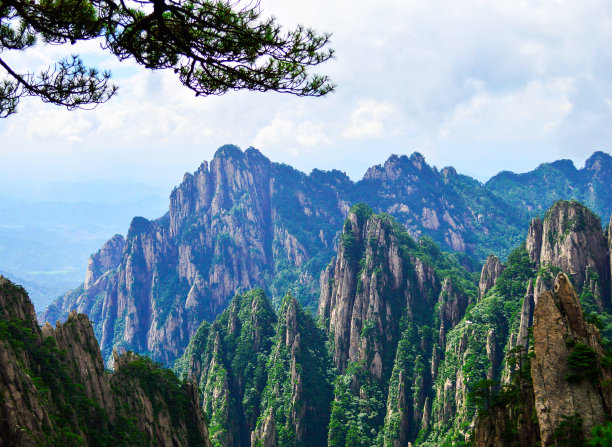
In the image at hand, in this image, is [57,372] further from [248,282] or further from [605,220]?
[605,220]

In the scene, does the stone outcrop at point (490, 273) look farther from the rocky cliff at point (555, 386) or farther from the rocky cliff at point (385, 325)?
the rocky cliff at point (555, 386)

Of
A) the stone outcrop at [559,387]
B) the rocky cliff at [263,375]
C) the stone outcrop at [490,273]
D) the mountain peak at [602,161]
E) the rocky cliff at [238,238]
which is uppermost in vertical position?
the mountain peak at [602,161]

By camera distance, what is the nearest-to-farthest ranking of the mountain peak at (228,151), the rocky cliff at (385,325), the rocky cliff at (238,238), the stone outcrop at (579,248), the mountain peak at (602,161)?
1. the stone outcrop at (579,248)
2. the rocky cliff at (385,325)
3. the rocky cliff at (238,238)
4. the mountain peak at (228,151)
5. the mountain peak at (602,161)

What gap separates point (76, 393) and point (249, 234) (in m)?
144

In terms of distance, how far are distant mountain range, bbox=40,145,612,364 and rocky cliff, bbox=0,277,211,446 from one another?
4073 inches

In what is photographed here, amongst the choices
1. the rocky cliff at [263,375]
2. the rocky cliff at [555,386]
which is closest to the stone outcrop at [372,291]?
the rocky cliff at [263,375]

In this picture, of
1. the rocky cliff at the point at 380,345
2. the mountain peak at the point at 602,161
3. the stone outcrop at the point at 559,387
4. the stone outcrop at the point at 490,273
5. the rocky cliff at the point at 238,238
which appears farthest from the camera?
the mountain peak at the point at 602,161

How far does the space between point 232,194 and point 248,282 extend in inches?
1449

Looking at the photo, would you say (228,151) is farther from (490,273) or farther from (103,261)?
(490,273)

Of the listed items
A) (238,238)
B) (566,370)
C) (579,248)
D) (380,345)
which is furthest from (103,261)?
(566,370)

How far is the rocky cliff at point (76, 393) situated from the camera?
2495 centimetres

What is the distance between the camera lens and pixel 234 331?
310 ft

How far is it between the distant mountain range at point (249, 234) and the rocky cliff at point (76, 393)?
103 m

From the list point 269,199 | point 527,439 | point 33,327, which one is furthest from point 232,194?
point 527,439
